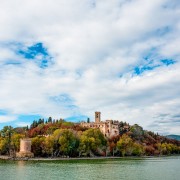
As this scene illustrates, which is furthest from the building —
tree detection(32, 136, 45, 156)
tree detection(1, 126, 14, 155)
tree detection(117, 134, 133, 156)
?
tree detection(117, 134, 133, 156)

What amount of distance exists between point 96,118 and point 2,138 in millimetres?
72155

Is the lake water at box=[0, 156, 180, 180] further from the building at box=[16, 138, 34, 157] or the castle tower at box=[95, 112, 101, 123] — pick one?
the castle tower at box=[95, 112, 101, 123]

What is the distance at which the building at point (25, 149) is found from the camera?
8769 cm

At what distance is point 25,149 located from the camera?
3469 inches

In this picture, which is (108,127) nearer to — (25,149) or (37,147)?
(37,147)

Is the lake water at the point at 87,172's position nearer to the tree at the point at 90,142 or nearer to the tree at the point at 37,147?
the tree at the point at 90,142

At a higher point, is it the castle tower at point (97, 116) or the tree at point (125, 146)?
the castle tower at point (97, 116)

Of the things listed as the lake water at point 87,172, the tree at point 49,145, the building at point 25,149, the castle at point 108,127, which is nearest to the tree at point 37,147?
the tree at point 49,145

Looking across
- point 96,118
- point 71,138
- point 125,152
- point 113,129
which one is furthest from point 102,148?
point 96,118

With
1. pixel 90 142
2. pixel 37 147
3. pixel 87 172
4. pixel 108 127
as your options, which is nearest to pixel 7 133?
pixel 37 147

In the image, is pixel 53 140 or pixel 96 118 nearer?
pixel 53 140

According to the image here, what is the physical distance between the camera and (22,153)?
8769cm

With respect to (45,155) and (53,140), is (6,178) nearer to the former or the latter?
(53,140)

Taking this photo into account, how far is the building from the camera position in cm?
8769
